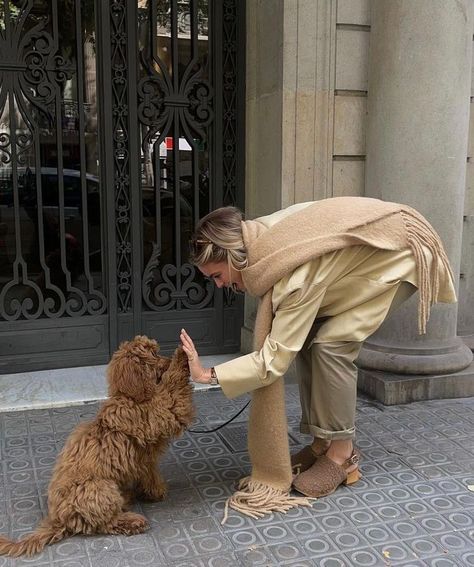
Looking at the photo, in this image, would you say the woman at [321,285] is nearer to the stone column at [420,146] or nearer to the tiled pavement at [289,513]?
the tiled pavement at [289,513]

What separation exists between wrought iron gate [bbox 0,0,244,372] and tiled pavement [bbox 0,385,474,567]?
1.16 metres

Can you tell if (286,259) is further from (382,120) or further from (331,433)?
(382,120)

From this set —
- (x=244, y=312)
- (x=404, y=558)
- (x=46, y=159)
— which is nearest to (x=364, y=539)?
(x=404, y=558)

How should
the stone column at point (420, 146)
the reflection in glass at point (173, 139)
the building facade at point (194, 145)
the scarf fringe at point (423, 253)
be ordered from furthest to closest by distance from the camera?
the reflection in glass at point (173, 139) → the building facade at point (194, 145) → the stone column at point (420, 146) → the scarf fringe at point (423, 253)

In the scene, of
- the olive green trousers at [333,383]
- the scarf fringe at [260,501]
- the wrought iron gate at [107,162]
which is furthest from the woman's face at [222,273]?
the wrought iron gate at [107,162]

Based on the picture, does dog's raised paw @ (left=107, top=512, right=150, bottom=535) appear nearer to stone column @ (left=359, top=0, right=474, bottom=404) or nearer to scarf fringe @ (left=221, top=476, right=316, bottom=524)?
scarf fringe @ (left=221, top=476, right=316, bottom=524)

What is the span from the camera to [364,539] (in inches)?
117

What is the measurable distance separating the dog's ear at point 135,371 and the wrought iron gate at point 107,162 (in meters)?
2.49

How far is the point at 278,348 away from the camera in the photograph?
2986 millimetres

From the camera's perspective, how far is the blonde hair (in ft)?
9.99

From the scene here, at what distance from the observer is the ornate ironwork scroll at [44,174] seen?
16.1ft

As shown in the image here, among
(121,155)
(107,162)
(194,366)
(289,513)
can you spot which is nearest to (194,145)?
(121,155)

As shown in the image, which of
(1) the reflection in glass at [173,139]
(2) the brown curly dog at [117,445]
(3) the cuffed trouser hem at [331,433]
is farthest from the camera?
(1) the reflection in glass at [173,139]

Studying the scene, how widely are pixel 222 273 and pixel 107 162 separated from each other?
241 centimetres
